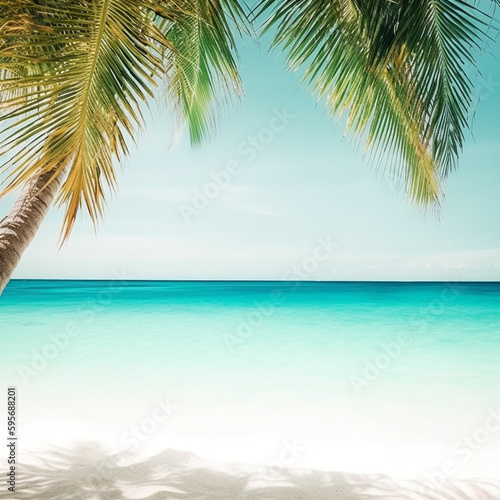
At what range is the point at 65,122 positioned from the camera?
4.93ft

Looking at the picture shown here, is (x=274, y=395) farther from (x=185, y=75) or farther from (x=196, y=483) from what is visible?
(x=185, y=75)

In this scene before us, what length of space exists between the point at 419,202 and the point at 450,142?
73cm

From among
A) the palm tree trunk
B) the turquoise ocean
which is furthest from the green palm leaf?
the turquoise ocean

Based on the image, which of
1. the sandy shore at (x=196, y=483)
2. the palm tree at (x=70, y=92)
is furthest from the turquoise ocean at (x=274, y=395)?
the palm tree at (x=70, y=92)

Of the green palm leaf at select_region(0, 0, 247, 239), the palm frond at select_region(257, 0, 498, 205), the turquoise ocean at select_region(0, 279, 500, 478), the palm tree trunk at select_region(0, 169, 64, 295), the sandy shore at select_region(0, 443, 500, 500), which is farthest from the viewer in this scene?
the turquoise ocean at select_region(0, 279, 500, 478)

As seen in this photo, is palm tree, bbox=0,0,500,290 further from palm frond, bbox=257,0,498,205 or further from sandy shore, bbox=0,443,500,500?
sandy shore, bbox=0,443,500,500

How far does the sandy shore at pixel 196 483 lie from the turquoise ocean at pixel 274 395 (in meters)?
0.48

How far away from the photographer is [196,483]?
9.65 feet

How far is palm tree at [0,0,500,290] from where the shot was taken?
151 cm

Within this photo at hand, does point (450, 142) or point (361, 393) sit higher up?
point (450, 142)

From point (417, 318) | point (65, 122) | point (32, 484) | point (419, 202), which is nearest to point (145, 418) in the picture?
point (32, 484)

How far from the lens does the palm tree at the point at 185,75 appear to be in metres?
1.51

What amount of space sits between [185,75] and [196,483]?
8.70ft

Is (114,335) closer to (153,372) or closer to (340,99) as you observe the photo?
(153,372)
